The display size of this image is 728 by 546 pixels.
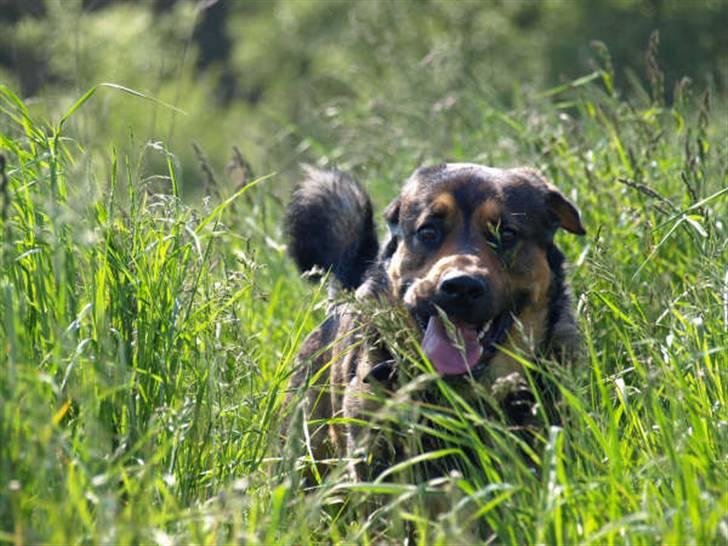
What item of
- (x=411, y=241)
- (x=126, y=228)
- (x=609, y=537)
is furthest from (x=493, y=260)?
(x=609, y=537)

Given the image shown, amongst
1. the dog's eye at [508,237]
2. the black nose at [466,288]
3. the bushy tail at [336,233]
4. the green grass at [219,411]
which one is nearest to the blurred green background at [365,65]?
the bushy tail at [336,233]

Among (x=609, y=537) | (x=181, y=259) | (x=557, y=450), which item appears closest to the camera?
(x=609, y=537)

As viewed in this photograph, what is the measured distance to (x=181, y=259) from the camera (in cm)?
403

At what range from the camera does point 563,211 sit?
197 inches

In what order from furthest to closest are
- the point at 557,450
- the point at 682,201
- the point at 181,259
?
the point at 682,201
the point at 181,259
the point at 557,450

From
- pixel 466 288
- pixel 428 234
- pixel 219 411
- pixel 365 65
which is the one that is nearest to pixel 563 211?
pixel 428 234

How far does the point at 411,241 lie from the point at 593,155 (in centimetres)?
161

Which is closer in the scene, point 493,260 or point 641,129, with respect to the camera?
point 493,260

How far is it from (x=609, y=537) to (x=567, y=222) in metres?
2.19

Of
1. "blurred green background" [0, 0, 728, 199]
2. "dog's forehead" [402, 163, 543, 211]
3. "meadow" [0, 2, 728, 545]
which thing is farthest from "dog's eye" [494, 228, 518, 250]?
"blurred green background" [0, 0, 728, 199]

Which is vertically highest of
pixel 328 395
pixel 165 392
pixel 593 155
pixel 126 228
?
pixel 126 228

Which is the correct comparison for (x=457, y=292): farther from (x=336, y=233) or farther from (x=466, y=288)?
(x=336, y=233)

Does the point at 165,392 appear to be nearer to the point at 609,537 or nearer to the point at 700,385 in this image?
the point at 609,537

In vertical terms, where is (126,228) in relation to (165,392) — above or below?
above
